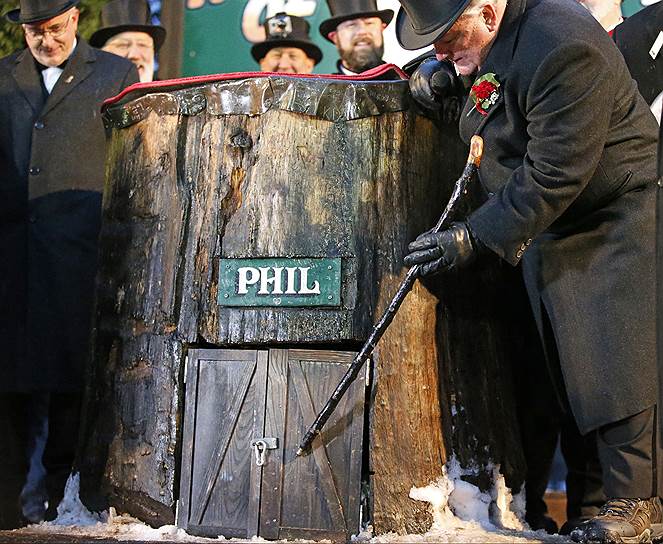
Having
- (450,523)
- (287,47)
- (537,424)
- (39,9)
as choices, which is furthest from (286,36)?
(450,523)

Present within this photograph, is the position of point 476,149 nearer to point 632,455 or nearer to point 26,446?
point 632,455

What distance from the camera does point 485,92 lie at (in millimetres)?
3275

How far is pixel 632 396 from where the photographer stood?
3143mm

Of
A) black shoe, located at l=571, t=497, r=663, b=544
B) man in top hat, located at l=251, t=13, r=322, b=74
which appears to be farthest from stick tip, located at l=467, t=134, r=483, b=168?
man in top hat, located at l=251, t=13, r=322, b=74

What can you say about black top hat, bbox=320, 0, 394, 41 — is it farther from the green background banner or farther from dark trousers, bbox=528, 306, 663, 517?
dark trousers, bbox=528, 306, 663, 517

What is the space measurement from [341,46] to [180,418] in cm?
228

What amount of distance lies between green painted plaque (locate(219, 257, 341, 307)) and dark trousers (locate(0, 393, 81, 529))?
46.9 inches

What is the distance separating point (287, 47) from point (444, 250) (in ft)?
7.72

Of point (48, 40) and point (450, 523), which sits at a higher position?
point (48, 40)

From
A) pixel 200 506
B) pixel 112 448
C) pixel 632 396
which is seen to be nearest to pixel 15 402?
pixel 112 448

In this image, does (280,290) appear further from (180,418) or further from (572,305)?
(572,305)

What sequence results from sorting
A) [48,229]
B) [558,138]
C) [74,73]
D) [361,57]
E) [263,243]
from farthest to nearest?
[361,57] → [74,73] → [48,229] → [263,243] → [558,138]

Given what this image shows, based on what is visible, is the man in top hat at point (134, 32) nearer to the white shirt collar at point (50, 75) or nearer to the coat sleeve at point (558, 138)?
the white shirt collar at point (50, 75)

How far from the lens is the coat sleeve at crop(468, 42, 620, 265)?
3.03 meters
